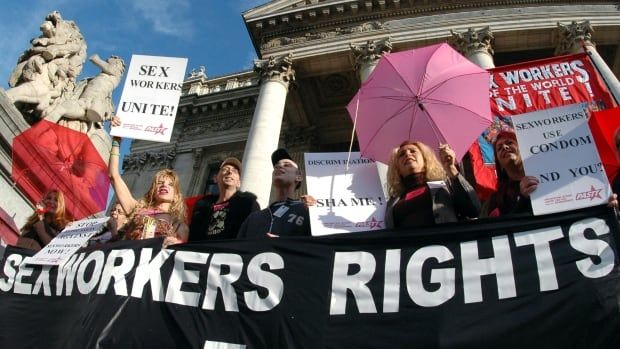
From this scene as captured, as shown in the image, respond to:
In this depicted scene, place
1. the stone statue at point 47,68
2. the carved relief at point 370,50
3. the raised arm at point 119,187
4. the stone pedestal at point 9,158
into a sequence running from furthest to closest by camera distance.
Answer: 1. the carved relief at point 370,50
2. the stone statue at point 47,68
3. the stone pedestal at point 9,158
4. the raised arm at point 119,187

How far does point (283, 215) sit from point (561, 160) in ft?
8.11

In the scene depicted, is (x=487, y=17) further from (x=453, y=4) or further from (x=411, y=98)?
(x=411, y=98)

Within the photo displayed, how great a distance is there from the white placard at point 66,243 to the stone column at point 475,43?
13577 mm

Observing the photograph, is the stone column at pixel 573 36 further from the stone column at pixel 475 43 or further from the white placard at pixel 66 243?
the white placard at pixel 66 243

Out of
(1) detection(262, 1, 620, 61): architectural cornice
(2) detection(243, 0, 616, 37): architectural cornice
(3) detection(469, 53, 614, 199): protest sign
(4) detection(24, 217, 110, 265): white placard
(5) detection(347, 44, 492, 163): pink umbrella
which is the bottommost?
(4) detection(24, 217, 110, 265): white placard

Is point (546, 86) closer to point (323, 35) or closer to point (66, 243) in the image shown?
point (66, 243)

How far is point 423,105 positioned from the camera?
5.98 m

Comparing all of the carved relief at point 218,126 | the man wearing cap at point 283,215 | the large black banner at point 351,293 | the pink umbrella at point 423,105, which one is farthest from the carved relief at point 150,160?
the large black banner at point 351,293

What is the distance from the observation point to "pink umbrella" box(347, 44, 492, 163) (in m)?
5.86

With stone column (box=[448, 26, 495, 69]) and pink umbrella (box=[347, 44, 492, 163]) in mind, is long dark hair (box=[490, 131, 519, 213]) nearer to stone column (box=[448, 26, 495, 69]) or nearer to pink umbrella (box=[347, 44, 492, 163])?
pink umbrella (box=[347, 44, 492, 163])

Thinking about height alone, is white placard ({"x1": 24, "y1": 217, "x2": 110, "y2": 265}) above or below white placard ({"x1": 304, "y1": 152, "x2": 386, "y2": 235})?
below

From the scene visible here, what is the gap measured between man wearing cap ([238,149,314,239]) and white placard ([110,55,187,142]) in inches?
71.9

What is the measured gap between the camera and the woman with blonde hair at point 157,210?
15.7ft

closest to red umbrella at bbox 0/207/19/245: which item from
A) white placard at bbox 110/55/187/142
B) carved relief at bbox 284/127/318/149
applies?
white placard at bbox 110/55/187/142
